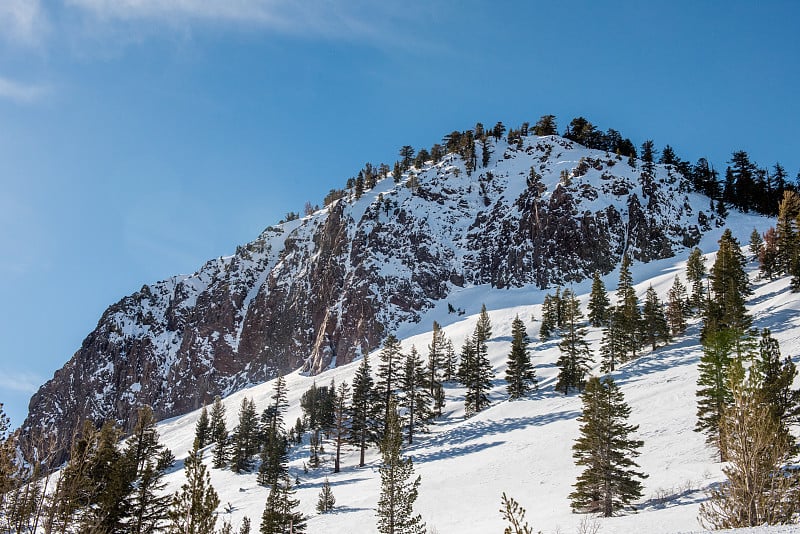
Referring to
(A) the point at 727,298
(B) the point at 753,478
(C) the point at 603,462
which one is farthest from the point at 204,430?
(B) the point at 753,478

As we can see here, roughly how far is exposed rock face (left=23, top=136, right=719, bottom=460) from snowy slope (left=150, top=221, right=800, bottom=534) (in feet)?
170

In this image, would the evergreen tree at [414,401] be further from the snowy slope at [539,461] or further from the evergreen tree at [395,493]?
the evergreen tree at [395,493]

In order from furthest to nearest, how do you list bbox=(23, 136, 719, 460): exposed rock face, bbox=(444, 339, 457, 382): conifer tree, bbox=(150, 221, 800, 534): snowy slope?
bbox=(23, 136, 719, 460): exposed rock face < bbox=(444, 339, 457, 382): conifer tree < bbox=(150, 221, 800, 534): snowy slope

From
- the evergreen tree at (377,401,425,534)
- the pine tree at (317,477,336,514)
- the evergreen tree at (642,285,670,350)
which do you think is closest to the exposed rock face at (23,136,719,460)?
the evergreen tree at (642,285,670,350)

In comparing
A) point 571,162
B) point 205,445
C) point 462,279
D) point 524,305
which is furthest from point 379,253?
point 205,445

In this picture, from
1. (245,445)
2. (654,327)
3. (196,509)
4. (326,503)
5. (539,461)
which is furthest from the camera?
(654,327)

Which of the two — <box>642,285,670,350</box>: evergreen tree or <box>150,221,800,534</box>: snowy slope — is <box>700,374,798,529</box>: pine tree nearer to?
<box>150,221,800,534</box>: snowy slope

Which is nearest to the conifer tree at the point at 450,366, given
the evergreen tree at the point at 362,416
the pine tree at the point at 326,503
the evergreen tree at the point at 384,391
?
the evergreen tree at the point at 384,391

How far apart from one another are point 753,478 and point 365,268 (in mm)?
119431

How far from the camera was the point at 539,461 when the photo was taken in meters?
36.2

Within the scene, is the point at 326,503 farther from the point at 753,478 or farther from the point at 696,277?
the point at 696,277

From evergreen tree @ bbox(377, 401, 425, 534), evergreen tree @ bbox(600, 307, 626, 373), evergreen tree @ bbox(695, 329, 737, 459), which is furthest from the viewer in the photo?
evergreen tree @ bbox(600, 307, 626, 373)

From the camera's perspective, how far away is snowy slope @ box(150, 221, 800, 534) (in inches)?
1014

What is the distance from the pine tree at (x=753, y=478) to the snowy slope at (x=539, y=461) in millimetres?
5321
